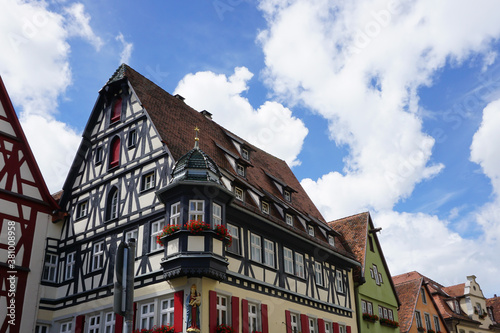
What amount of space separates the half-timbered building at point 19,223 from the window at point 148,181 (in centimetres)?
437

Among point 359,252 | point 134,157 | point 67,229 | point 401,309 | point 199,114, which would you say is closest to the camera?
point 134,157

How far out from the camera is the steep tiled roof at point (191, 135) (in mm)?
23152

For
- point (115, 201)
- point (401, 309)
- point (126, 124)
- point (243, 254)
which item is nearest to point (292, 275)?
point (243, 254)

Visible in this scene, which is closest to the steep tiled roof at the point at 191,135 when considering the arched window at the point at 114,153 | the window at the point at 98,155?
the arched window at the point at 114,153

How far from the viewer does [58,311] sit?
2322cm

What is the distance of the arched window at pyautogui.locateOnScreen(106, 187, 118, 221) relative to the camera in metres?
23.2

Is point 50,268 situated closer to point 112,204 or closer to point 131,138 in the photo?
point 112,204

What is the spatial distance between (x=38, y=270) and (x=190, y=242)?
746 centimetres

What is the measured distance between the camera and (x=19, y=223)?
21.9m

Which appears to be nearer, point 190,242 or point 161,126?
point 190,242

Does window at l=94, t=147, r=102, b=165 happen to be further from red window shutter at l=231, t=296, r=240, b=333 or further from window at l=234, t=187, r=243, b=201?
red window shutter at l=231, t=296, r=240, b=333

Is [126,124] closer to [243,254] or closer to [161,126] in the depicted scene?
[161,126]

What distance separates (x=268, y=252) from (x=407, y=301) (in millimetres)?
17076

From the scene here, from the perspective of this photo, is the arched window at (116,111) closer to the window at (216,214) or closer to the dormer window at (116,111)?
the dormer window at (116,111)
